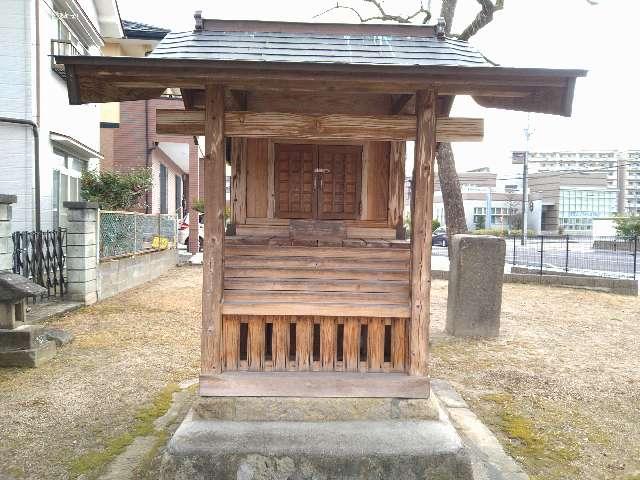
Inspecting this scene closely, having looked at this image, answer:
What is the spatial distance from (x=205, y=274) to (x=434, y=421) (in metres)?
2.28

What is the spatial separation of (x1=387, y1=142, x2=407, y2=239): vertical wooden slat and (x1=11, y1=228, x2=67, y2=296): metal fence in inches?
285

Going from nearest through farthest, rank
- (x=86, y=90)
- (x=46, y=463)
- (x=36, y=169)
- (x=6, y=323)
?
1. (x=86, y=90)
2. (x=46, y=463)
3. (x=6, y=323)
4. (x=36, y=169)

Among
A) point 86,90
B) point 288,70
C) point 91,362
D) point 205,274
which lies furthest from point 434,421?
point 91,362

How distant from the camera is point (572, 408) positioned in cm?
604

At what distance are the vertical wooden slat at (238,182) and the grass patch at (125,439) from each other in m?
2.28

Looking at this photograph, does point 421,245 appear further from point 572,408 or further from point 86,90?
point 572,408

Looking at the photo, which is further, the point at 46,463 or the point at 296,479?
the point at 46,463

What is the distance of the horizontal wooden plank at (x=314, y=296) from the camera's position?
13.9 feet

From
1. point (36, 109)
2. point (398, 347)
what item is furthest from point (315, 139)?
point (36, 109)

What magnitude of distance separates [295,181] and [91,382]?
380 cm

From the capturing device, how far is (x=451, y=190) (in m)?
13.5

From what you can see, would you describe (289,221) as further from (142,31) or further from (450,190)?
(142,31)

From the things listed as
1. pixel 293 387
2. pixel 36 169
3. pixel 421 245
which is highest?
pixel 36 169

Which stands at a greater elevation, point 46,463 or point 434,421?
point 434,421
